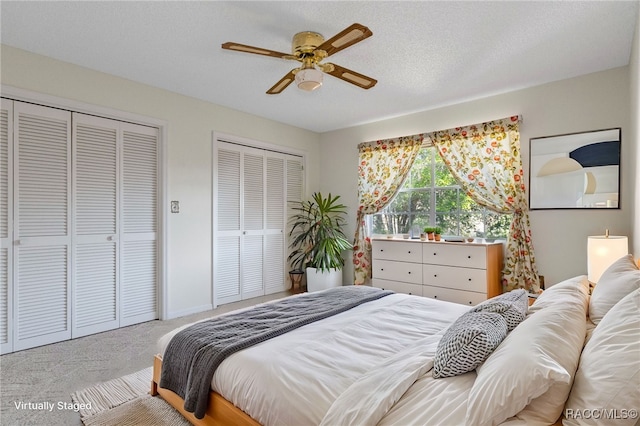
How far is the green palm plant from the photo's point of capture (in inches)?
195

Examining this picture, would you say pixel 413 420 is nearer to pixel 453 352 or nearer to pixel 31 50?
pixel 453 352

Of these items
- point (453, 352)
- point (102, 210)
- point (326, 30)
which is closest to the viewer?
point (453, 352)

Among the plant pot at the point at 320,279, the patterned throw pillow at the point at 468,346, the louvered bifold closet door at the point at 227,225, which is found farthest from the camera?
the plant pot at the point at 320,279

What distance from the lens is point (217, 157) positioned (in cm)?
442

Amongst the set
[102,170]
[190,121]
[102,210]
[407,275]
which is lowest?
[407,275]

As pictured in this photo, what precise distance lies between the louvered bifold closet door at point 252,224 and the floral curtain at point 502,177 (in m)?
2.67

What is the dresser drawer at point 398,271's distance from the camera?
167 inches


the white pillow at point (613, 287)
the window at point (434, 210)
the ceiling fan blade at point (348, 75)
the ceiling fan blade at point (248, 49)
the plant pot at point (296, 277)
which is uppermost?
the ceiling fan blade at point (248, 49)

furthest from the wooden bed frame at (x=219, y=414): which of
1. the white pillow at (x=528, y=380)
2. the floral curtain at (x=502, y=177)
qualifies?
the floral curtain at (x=502, y=177)

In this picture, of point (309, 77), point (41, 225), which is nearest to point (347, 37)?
point (309, 77)

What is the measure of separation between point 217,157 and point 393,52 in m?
2.58

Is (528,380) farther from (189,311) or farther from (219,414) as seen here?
(189,311)

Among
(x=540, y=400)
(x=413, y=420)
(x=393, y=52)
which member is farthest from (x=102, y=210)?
(x=540, y=400)

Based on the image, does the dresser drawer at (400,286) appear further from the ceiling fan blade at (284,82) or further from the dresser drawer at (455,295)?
the ceiling fan blade at (284,82)
